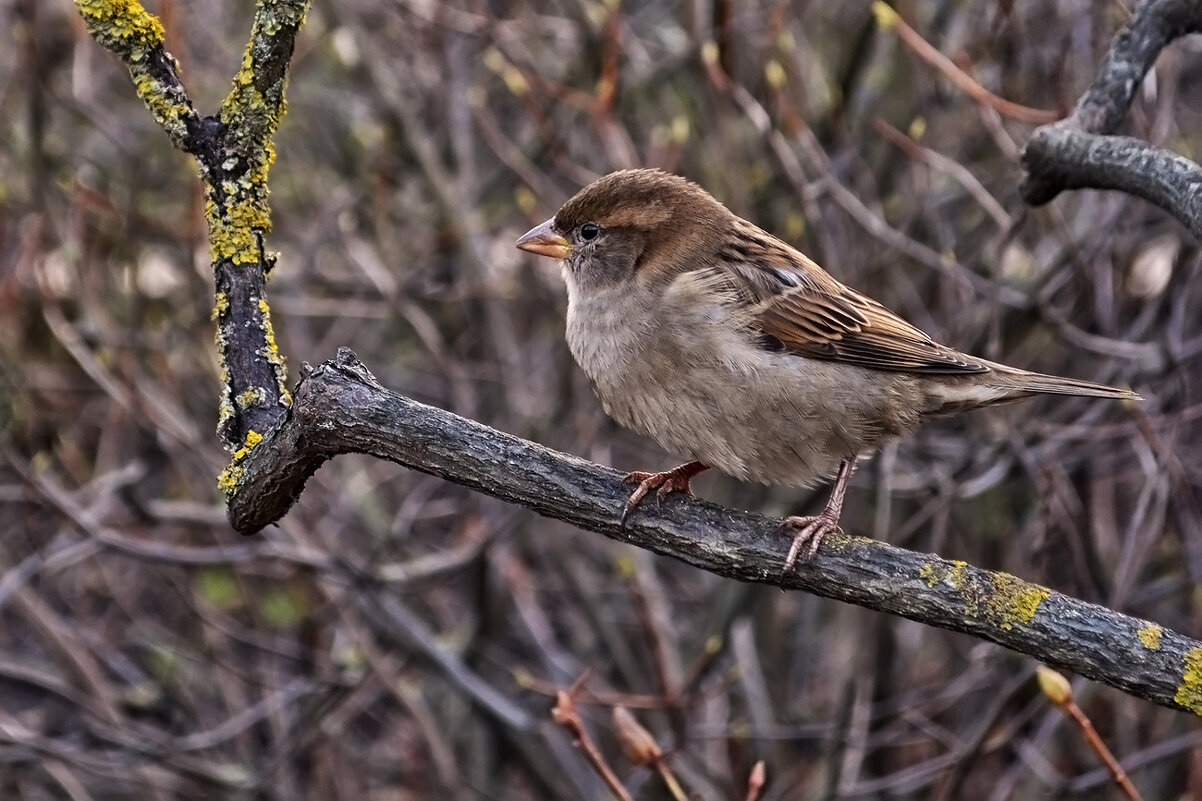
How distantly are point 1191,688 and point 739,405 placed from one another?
1.40m

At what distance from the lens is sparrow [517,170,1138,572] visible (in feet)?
11.9

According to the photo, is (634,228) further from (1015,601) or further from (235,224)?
(1015,601)

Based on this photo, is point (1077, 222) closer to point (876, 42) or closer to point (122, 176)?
point (876, 42)

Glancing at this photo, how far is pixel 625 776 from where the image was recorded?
6023 millimetres

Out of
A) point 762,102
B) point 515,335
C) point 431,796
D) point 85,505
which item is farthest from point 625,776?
point 762,102

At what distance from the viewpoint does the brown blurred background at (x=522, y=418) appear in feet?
16.5

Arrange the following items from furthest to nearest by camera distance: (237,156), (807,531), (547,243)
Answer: (547,243) → (807,531) → (237,156)

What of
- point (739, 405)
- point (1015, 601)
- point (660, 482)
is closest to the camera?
point (1015, 601)

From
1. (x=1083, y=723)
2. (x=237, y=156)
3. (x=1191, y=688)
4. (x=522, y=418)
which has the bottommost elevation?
(x=1083, y=723)

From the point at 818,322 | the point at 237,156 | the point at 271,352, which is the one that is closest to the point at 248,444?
the point at 271,352

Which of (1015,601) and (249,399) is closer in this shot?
(1015,601)

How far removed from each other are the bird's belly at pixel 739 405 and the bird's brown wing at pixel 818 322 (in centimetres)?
8

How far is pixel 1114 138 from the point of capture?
2.96m

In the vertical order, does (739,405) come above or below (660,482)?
above
